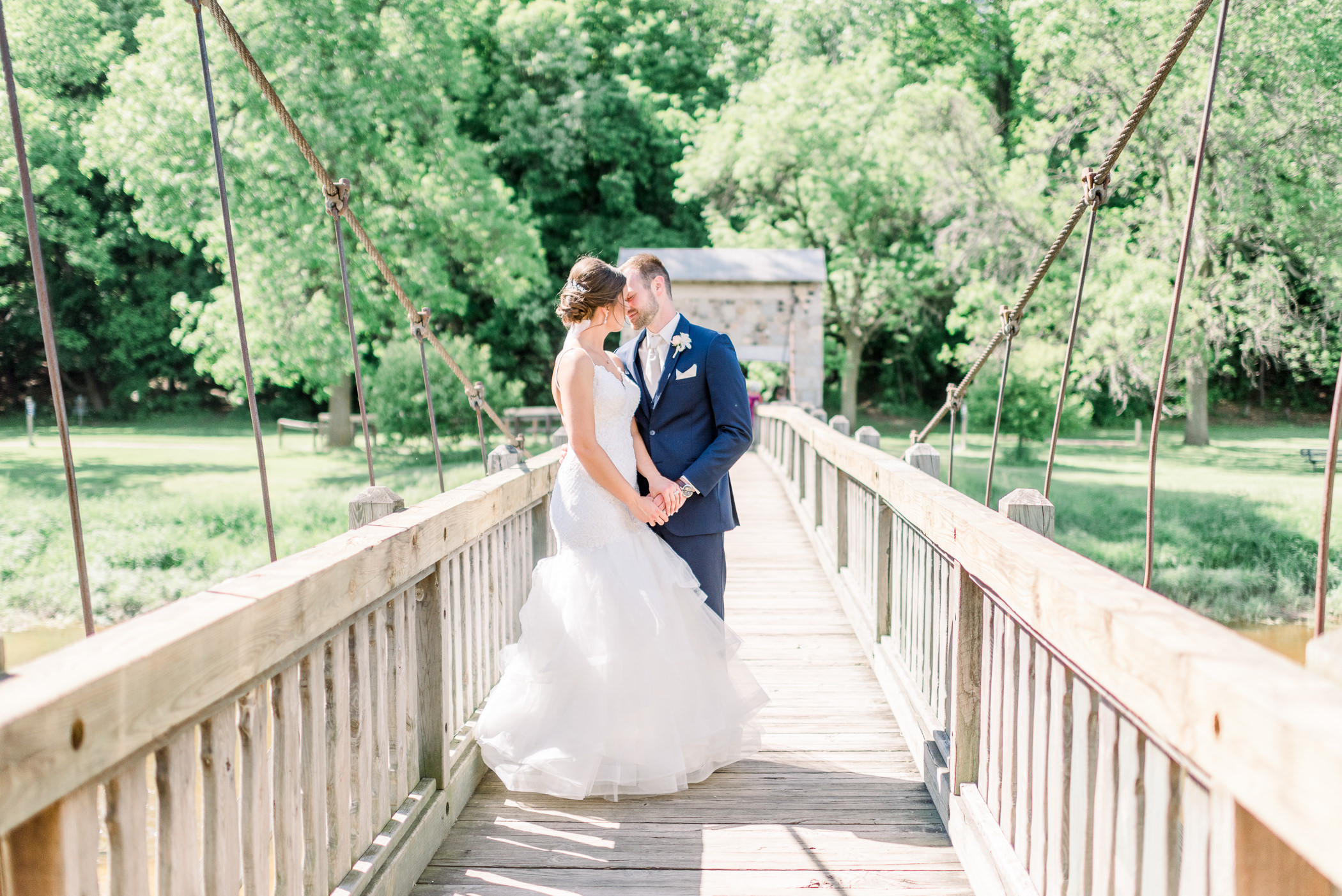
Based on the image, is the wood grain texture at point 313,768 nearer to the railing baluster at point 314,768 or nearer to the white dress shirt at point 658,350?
the railing baluster at point 314,768

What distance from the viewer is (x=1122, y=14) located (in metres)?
17.5

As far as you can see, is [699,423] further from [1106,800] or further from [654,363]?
[1106,800]

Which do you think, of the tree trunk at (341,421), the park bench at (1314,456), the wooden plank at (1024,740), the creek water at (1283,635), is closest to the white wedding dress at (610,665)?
the wooden plank at (1024,740)

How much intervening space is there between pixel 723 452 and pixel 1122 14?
712 inches

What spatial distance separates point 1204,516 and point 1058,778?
46.9ft

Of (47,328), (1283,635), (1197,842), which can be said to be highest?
(47,328)

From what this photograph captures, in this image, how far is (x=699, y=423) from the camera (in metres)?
3.08

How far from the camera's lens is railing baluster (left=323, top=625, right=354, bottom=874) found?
2.03m

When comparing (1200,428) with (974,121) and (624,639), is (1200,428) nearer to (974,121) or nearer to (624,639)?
(974,121)

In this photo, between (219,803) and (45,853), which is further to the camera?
(219,803)

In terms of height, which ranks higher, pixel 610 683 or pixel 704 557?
pixel 704 557

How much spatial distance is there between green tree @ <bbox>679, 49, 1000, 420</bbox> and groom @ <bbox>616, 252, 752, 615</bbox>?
20949mm

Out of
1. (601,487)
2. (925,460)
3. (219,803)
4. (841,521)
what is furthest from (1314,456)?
(219,803)

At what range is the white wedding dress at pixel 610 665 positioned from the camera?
2777mm
